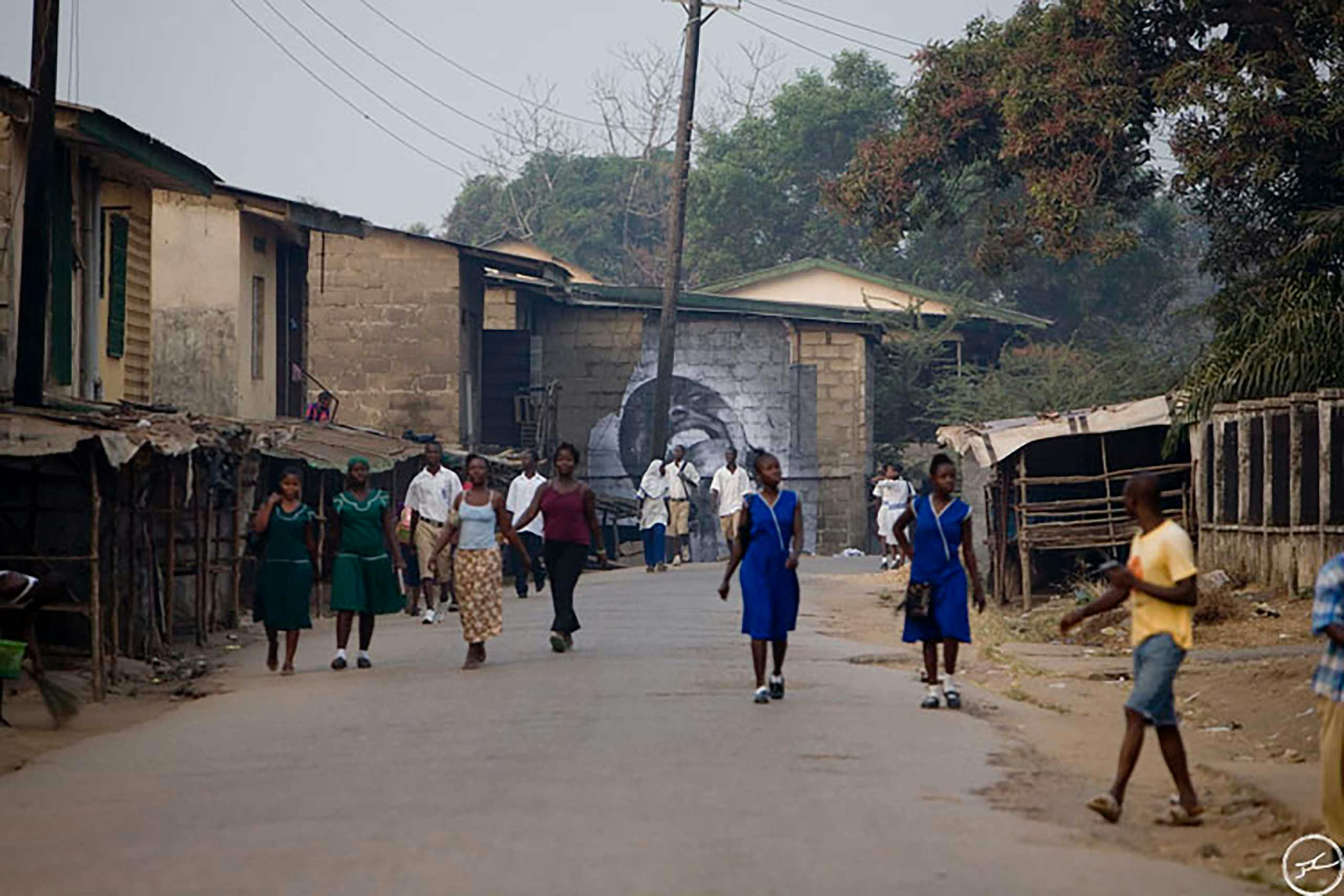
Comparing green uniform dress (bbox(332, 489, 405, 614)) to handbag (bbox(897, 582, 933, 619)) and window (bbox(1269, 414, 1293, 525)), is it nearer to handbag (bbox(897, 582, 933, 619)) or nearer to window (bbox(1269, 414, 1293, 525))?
handbag (bbox(897, 582, 933, 619))

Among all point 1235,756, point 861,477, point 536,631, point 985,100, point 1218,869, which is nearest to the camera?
point 1218,869

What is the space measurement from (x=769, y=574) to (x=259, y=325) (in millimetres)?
16386

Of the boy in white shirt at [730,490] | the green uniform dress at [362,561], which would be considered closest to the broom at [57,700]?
the green uniform dress at [362,561]

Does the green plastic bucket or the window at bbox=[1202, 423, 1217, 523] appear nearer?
the green plastic bucket

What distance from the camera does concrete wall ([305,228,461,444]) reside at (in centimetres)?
3338

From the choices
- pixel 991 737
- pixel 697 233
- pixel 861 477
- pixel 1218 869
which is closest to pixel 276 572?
pixel 991 737

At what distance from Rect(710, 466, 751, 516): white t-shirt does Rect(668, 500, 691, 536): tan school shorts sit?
58.7 inches

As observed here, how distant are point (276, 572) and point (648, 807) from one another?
7.34 metres

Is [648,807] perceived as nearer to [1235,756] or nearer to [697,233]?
[1235,756]

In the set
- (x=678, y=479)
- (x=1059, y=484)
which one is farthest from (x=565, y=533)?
(x=678, y=479)

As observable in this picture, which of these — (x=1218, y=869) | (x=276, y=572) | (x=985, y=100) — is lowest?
(x=1218, y=869)

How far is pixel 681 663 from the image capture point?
15.0 metres

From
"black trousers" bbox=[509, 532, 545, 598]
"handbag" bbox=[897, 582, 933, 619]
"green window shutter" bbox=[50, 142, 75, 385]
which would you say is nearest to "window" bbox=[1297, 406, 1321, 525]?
"handbag" bbox=[897, 582, 933, 619]

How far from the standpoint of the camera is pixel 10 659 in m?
12.2
